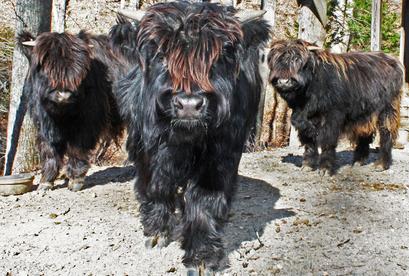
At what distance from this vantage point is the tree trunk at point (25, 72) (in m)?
8.33

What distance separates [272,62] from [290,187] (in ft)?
Answer: 6.58

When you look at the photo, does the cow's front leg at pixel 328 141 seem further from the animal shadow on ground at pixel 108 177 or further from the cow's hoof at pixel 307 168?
the animal shadow on ground at pixel 108 177

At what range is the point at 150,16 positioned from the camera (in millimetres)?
3959

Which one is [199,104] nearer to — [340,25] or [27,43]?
[27,43]

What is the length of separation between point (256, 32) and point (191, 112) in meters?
1.09

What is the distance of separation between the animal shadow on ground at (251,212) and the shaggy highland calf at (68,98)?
1.97 m

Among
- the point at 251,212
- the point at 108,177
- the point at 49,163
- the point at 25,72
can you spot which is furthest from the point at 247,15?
the point at 25,72

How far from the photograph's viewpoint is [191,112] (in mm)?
3641

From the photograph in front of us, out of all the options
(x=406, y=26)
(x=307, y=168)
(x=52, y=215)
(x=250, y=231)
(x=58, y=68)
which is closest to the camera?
(x=250, y=231)

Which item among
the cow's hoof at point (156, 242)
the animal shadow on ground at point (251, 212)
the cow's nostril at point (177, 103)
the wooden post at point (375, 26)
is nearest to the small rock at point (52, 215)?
the cow's hoof at point (156, 242)

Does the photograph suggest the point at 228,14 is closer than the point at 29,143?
Yes

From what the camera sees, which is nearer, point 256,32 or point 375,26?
point 256,32

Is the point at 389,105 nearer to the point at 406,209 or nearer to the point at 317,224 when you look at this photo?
→ the point at 406,209

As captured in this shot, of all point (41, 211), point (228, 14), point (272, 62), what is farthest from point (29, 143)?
point (228, 14)
